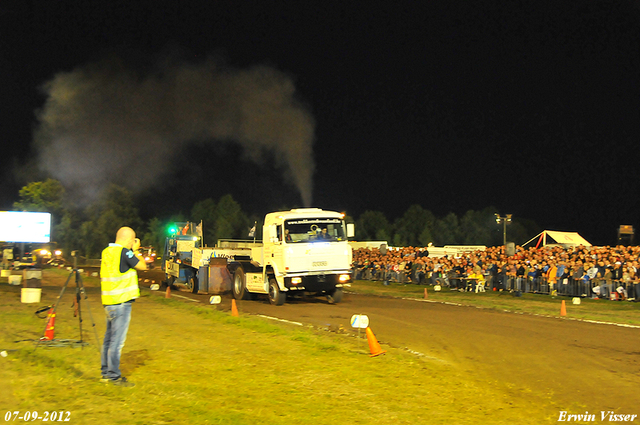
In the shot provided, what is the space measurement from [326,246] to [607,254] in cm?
1182

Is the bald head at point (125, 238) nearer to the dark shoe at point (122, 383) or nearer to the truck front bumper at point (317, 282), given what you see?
the dark shoe at point (122, 383)

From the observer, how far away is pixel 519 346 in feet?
36.5

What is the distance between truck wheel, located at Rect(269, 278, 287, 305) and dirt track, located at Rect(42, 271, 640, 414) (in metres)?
0.64

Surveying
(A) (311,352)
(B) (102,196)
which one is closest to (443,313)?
(A) (311,352)

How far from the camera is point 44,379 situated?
7.52 m

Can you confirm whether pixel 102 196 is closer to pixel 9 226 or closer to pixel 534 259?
pixel 9 226

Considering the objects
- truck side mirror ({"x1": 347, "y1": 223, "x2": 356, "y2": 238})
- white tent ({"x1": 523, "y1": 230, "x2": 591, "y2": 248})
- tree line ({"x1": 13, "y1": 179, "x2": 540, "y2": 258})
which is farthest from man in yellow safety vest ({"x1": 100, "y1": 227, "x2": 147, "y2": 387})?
tree line ({"x1": 13, "y1": 179, "x2": 540, "y2": 258})

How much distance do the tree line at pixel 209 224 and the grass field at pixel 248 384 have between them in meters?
62.6

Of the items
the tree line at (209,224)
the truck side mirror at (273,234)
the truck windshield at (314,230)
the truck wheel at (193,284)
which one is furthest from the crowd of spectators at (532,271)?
the tree line at (209,224)

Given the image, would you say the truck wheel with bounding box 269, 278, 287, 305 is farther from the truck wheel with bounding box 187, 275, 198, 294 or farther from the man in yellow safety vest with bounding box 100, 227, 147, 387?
the man in yellow safety vest with bounding box 100, 227, 147, 387

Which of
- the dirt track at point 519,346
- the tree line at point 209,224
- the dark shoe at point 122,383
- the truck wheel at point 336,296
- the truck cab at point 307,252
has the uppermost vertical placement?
the tree line at point 209,224

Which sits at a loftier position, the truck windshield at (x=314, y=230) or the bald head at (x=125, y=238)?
the truck windshield at (x=314, y=230)

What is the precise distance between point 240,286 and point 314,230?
4327 millimetres

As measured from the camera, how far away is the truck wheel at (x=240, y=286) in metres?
21.2
